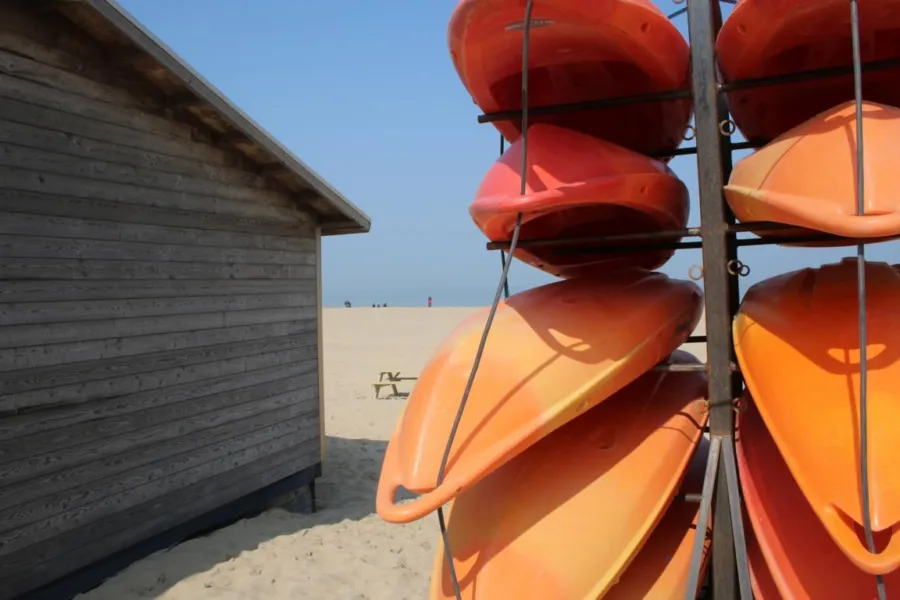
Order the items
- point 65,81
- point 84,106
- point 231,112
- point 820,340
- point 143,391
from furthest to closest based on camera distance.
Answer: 1. point 231,112
2. point 143,391
3. point 84,106
4. point 65,81
5. point 820,340

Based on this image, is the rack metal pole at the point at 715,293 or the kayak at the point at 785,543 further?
the rack metal pole at the point at 715,293

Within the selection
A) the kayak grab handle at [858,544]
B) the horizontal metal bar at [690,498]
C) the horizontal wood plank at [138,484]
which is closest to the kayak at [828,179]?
the kayak grab handle at [858,544]

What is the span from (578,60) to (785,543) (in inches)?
75.4

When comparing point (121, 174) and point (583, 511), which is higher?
point (121, 174)

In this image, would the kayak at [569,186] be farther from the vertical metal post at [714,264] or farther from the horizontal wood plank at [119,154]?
the horizontal wood plank at [119,154]

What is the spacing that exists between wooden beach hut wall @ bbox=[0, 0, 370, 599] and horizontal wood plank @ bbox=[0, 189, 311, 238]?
1cm

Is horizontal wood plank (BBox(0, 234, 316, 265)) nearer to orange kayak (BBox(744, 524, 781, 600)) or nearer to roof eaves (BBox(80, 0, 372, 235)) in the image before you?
roof eaves (BBox(80, 0, 372, 235))

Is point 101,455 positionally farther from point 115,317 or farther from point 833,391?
point 833,391

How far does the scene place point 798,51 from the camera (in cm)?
270

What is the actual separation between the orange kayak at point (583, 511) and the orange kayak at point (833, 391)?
1.44 feet

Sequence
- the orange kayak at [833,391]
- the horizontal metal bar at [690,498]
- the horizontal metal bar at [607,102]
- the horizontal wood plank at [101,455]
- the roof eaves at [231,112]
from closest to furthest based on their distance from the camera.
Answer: the orange kayak at [833,391] < the horizontal metal bar at [690,498] < the horizontal metal bar at [607,102] < the horizontal wood plank at [101,455] < the roof eaves at [231,112]

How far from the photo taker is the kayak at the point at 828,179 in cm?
191

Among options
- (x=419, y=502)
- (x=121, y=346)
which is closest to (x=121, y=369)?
(x=121, y=346)

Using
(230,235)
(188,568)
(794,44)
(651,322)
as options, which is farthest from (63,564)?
(794,44)
